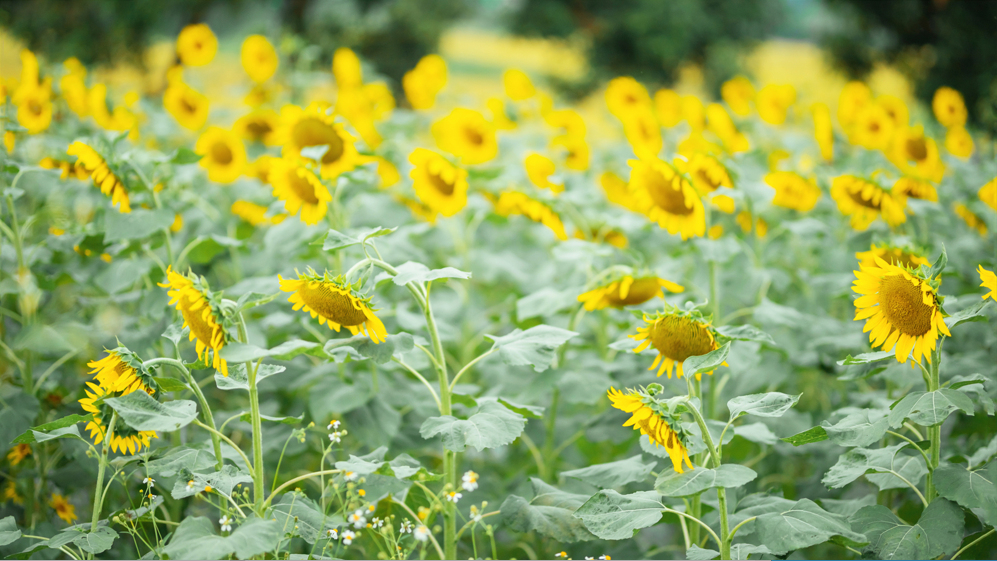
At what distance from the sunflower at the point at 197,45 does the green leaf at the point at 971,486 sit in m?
2.88

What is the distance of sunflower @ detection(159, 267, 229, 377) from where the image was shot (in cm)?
110

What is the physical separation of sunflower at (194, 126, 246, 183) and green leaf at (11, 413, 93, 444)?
1222mm

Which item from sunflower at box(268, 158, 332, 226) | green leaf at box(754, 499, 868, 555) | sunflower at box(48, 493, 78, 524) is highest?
sunflower at box(268, 158, 332, 226)

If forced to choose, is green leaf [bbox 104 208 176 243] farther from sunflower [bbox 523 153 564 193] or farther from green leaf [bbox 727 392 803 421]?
green leaf [bbox 727 392 803 421]

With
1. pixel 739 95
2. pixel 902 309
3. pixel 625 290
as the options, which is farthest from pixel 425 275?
pixel 739 95

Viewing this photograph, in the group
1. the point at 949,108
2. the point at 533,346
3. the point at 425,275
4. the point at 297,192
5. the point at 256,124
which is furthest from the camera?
the point at 949,108

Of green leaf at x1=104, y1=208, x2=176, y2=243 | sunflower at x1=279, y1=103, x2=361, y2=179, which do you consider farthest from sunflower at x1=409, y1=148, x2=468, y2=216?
green leaf at x1=104, y1=208, x2=176, y2=243

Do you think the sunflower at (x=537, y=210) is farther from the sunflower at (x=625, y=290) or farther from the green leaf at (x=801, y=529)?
the green leaf at (x=801, y=529)

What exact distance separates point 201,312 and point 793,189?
1832 mm

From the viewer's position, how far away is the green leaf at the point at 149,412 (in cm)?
109

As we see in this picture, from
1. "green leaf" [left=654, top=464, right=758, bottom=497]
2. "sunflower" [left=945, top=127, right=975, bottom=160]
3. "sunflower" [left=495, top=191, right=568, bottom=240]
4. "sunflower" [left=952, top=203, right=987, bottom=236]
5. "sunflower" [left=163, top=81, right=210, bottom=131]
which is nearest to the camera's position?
"green leaf" [left=654, top=464, right=758, bottom=497]

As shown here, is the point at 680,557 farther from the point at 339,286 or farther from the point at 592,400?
the point at 339,286

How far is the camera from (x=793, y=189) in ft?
7.21

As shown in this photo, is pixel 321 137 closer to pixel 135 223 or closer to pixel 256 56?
pixel 135 223
